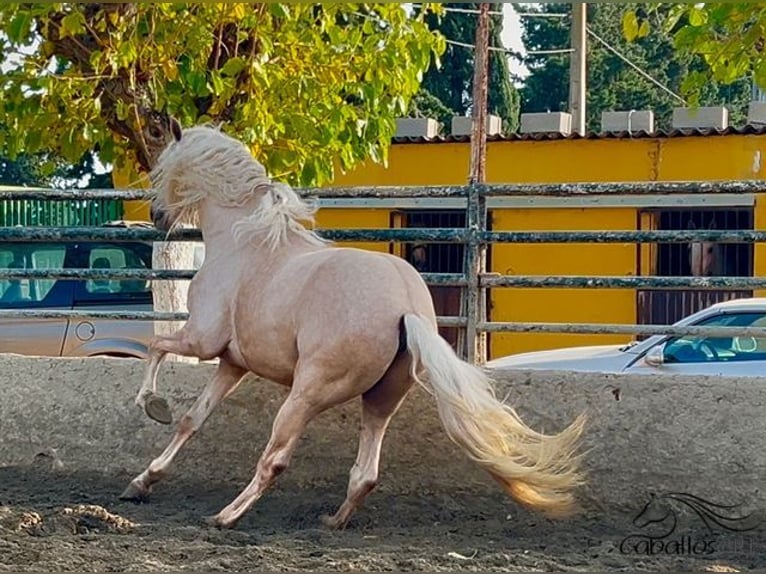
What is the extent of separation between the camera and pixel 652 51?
36.5 m

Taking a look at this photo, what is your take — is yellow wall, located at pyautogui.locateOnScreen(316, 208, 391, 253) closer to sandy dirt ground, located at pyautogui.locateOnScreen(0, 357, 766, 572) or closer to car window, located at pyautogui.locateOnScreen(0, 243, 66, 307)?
car window, located at pyautogui.locateOnScreen(0, 243, 66, 307)

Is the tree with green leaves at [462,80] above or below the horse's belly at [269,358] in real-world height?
above

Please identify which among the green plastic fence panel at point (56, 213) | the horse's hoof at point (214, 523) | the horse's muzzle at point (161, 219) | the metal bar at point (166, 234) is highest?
the horse's muzzle at point (161, 219)

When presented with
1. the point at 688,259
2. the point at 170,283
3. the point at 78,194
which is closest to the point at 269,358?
the point at 78,194

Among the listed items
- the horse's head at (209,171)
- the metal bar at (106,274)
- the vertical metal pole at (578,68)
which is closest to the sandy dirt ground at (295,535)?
the metal bar at (106,274)

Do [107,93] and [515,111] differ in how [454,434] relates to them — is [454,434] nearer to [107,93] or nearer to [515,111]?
[107,93]

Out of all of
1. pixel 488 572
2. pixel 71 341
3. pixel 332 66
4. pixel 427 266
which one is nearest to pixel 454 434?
pixel 488 572

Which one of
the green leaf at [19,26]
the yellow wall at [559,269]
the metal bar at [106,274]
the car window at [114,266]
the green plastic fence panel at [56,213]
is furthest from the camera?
the yellow wall at [559,269]

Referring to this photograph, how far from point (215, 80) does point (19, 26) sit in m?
1.43

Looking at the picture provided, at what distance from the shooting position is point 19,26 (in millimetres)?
8008

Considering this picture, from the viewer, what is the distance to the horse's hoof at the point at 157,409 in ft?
21.2

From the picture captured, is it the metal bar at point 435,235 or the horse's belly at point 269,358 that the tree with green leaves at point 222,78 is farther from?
the horse's belly at point 269,358

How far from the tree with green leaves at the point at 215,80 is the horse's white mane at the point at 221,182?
207cm

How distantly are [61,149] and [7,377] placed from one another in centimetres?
262
